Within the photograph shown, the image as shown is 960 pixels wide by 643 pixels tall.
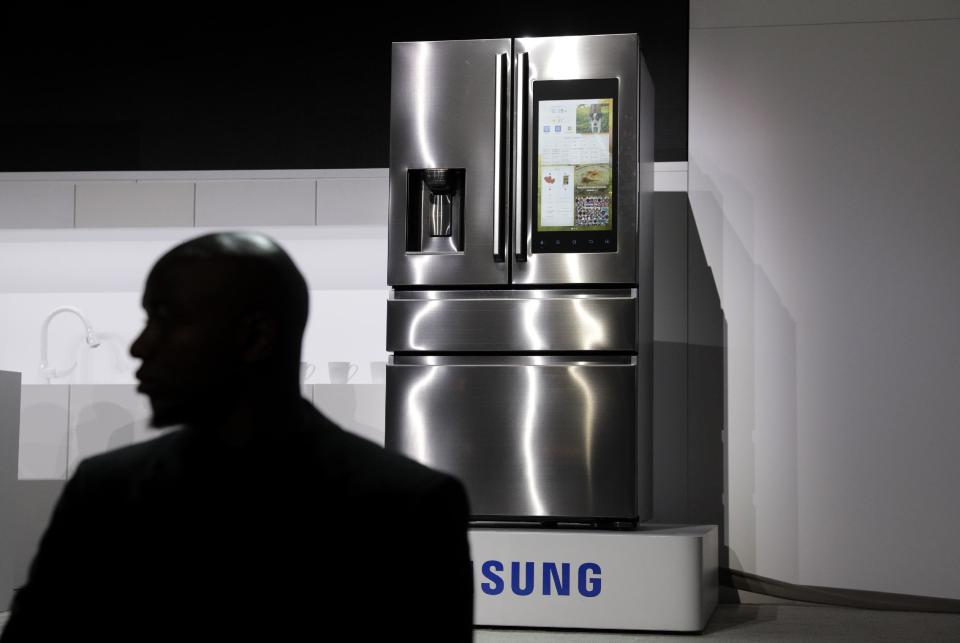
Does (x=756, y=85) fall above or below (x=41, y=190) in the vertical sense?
above


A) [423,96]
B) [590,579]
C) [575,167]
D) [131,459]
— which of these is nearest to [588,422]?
[590,579]

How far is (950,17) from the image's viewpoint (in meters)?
4.21

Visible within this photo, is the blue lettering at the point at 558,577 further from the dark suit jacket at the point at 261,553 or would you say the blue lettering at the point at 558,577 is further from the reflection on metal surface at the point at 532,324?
the dark suit jacket at the point at 261,553

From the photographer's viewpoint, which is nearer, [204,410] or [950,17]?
[204,410]

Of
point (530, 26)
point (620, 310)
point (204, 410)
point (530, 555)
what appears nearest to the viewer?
point (204, 410)

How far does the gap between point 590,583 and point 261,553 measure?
2.59 m

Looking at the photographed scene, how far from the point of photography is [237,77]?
464 cm

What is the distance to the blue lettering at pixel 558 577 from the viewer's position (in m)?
3.23

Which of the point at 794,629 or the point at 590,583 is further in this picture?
the point at 794,629

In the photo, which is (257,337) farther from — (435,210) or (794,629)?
(794,629)

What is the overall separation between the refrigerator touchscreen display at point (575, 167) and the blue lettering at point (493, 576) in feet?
3.13

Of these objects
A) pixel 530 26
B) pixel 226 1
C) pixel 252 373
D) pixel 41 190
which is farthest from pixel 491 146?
pixel 252 373

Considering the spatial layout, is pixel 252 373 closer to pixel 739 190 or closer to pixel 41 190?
pixel 739 190

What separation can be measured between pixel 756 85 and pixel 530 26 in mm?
894
